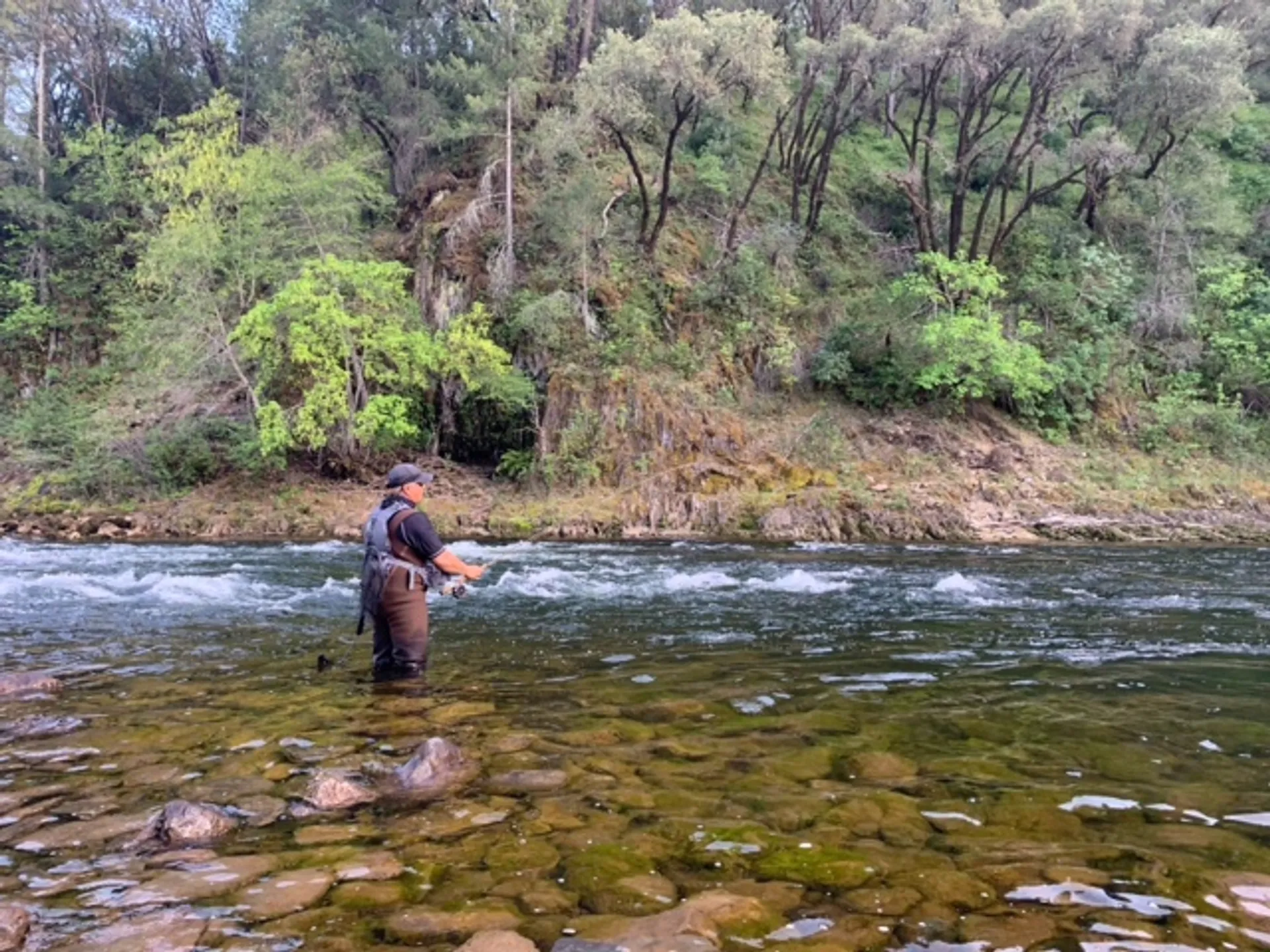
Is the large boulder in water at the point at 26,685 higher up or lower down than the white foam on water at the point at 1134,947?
lower down

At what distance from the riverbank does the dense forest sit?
807 mm

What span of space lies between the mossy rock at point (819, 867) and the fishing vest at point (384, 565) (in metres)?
3.83

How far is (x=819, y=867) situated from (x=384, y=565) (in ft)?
13.6

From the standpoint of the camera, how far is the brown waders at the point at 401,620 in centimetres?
655

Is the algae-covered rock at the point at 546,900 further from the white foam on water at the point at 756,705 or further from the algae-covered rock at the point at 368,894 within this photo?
the white foam on water at the point at 756,705

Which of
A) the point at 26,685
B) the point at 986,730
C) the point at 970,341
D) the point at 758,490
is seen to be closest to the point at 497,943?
the point at 986,730

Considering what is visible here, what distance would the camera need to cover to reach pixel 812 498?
18.7 metres

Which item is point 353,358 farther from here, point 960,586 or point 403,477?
point 403,477

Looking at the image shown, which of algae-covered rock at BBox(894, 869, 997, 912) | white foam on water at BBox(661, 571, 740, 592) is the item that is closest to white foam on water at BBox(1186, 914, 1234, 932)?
algae-covered rock at BBox(894, 869, 997, 912)

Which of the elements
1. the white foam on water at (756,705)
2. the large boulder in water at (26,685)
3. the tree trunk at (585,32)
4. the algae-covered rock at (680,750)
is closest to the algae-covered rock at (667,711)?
the white foam on water at (756,705)

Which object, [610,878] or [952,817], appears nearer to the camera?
[610,878]

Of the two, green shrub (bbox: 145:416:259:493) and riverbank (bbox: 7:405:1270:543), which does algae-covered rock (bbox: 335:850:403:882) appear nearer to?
riverbank (bbox: 7:405:1270:543)

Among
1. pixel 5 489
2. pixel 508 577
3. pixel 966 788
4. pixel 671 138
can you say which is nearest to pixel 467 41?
pixel 671 138

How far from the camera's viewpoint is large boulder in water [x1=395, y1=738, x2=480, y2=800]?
14.1 ft
